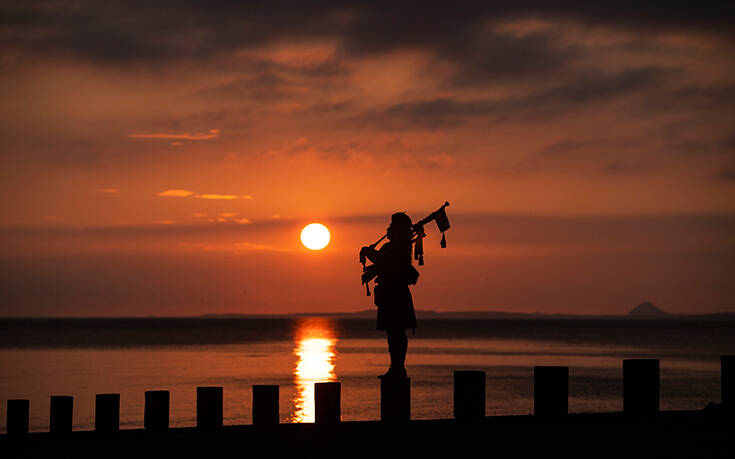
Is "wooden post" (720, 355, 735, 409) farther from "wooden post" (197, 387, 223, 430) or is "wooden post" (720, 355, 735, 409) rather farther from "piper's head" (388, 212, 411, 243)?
"wooden post" (197, 387, 223, 430)

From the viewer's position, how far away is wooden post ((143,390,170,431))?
1149 cm

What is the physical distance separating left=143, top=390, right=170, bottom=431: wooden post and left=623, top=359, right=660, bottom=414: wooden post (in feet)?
17.3

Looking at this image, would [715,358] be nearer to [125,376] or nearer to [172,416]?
[125,376]

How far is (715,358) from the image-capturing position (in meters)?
120

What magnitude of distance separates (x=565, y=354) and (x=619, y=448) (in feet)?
399

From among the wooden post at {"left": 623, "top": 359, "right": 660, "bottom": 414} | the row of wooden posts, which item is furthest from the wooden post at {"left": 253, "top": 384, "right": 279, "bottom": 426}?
the wooden post at {"left": 623, "top": 359, "right": 660, "bottom": 414}

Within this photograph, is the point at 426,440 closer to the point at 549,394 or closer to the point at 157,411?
the point at 549,394

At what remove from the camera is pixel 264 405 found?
37.2ft

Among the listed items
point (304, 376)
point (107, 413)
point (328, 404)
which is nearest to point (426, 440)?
point (328, 404)

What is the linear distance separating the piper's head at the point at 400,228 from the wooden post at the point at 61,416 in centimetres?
447

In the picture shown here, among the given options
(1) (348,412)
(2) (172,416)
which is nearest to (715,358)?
(1) (348,412)

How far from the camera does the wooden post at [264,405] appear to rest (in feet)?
37.2

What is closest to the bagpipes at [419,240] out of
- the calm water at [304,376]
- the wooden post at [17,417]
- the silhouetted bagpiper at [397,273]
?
the silhouetted bagpiper at [397,273]

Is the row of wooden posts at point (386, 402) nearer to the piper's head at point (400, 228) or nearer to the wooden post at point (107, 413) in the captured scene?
the wooden post at point (107, 413)
